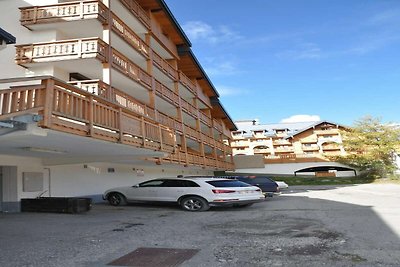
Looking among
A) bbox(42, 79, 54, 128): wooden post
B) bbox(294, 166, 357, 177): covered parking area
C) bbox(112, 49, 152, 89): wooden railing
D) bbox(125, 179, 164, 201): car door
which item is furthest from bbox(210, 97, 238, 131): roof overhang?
bbox(42, 79, 54, 128): wooden post

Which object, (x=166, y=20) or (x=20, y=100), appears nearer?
(x=20, y=100)

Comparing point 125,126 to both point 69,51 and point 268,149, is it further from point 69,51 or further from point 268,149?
point 268,149

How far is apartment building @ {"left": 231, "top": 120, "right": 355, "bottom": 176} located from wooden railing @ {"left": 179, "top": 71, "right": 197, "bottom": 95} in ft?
81.0

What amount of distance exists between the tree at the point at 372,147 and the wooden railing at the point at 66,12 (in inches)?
1803

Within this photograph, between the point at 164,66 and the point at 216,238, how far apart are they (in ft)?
62.3

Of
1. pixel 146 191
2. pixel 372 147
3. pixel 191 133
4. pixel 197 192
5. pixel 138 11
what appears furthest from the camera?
pixel 372 147

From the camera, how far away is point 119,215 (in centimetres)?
1304

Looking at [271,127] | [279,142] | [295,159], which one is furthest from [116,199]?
[271,127]

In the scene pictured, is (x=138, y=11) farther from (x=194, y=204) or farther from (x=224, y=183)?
(x=194, y=204)

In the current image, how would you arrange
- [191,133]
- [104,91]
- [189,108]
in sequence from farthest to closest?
[189,108]
[191,133]
[104,91]

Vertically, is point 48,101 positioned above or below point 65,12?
below

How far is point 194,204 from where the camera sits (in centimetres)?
1496

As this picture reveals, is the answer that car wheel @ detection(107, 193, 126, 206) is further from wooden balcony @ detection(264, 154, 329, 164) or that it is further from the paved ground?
wooden balcony @ detection(264, 154, 329, 164)

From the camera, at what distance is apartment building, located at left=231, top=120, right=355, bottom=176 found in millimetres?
58219
